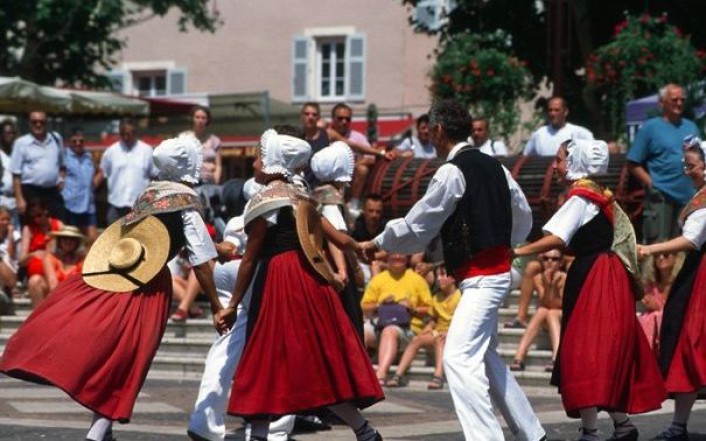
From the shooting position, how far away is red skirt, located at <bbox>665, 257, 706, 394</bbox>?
10734 mm

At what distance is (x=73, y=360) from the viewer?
9.49 meters

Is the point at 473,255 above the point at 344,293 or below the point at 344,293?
above

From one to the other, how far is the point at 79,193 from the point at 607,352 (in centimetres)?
1005

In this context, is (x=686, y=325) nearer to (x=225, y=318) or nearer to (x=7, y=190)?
(x=225, y=318)

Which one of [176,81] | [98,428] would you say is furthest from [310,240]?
[176,81]

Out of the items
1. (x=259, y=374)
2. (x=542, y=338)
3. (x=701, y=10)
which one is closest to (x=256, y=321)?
(x=259, y=374)

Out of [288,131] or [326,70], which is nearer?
[288,131]

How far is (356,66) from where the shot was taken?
126 feet

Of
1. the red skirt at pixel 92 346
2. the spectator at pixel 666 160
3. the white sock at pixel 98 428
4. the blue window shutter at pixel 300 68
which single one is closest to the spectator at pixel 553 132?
the spectator at pixel 666 160

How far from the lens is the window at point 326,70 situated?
38.7 metres

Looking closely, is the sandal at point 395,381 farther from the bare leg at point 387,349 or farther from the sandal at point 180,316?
the sandal at point 180,316

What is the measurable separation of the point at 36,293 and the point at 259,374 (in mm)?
7899

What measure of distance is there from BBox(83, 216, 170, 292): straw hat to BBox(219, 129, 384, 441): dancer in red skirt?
44 cm

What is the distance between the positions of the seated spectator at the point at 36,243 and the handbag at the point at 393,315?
359 centimetres
